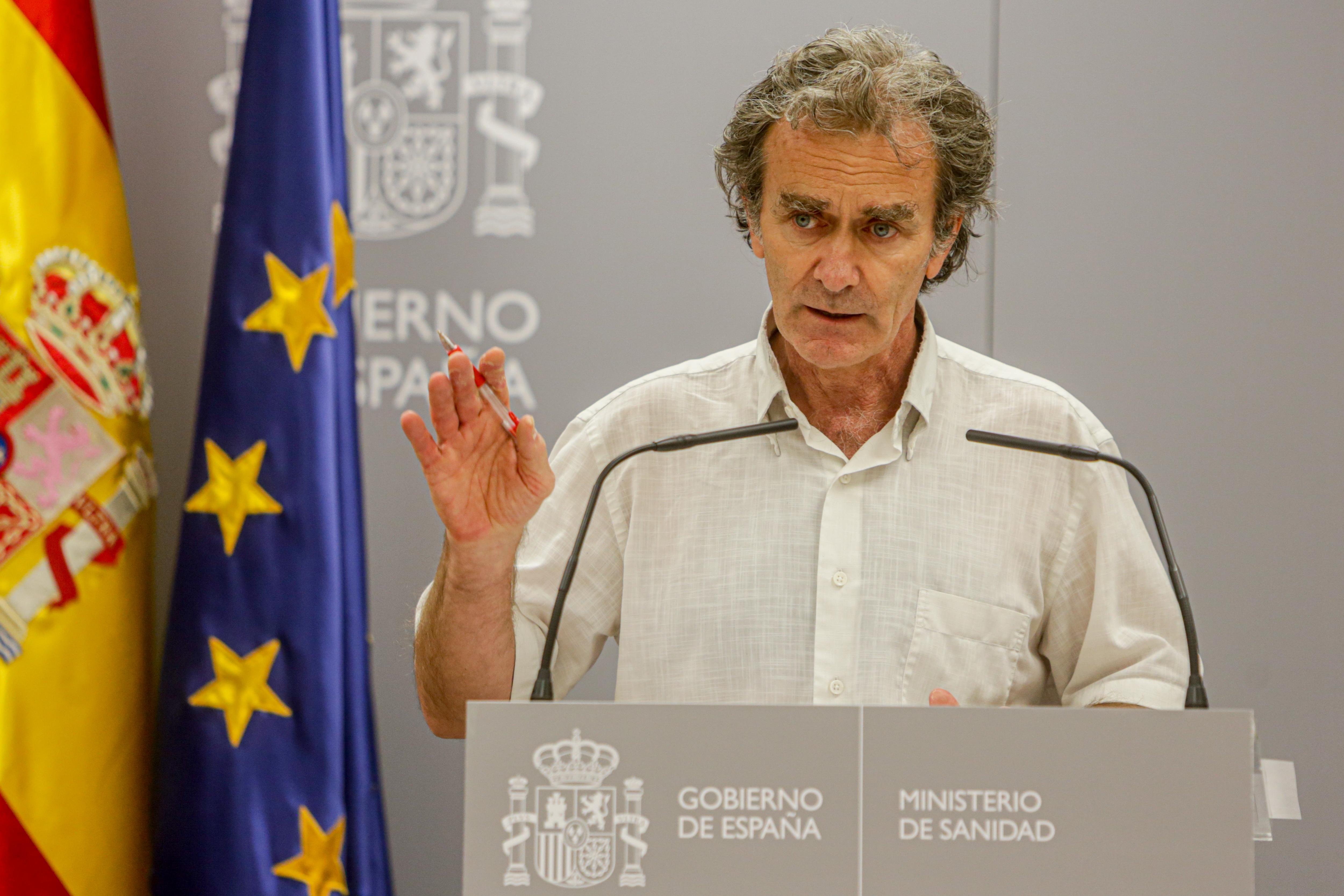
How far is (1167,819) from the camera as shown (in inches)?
31.5

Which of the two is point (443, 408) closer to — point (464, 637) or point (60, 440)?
point (464, 637)

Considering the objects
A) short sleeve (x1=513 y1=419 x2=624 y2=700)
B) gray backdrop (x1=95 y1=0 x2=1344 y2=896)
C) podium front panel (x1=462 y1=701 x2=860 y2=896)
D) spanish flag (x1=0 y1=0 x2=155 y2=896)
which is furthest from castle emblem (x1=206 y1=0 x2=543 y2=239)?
→ podium front panel (x1=462 y1=701 x2=860 y2=896)

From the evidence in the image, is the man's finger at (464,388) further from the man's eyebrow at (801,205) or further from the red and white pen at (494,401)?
the man's eyebrow at (801,205)

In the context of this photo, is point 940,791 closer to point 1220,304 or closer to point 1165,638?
point 1165,638

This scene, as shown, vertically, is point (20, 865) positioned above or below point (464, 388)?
below

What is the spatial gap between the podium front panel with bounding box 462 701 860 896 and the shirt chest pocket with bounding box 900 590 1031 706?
2.23 ft

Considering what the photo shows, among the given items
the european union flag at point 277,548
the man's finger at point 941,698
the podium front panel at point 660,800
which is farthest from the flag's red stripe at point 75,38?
the man's finger at point 941,698

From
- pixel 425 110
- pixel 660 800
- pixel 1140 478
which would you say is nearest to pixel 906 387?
pixel 1140 478

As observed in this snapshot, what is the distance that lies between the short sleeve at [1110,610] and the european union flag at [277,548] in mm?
1159

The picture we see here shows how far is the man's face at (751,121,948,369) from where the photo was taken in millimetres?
1431

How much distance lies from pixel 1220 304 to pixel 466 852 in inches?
78.3

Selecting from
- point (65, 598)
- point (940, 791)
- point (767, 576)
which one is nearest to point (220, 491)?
point (65, 598)

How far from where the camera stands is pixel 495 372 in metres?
1.15

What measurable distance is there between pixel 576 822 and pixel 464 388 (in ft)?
1.67
